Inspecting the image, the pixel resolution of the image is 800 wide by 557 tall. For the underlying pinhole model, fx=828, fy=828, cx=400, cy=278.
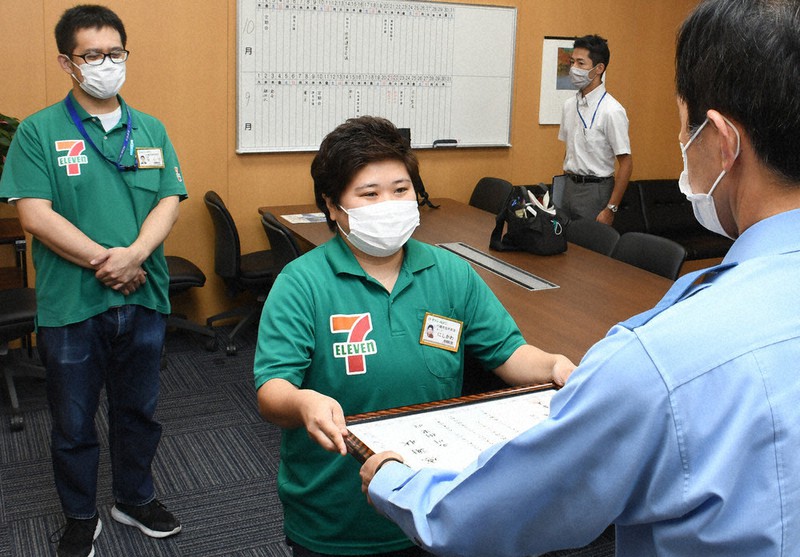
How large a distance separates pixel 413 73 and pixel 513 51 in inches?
32.5

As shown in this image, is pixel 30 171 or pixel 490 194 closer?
pixel 30 171

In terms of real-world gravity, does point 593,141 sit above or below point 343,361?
above

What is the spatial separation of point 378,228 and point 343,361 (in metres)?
0.32

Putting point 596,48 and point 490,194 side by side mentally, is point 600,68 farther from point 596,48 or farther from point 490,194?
point 490,194

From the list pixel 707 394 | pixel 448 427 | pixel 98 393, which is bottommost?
pixel 98 393

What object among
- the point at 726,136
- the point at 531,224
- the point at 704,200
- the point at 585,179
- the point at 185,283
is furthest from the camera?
the point at 585,179

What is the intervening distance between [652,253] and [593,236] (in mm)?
491

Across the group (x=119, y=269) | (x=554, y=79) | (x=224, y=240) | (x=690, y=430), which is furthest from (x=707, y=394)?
(x=554, y=79)

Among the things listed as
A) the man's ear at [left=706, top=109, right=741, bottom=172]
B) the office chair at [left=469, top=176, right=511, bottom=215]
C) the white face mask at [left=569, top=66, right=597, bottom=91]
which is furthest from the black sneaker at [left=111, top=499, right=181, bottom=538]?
the white face mask at [left=569, top=66, right=597, bottom=91]

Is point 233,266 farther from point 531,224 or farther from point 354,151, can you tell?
point 354,151

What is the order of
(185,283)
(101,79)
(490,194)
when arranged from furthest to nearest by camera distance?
(490,194), (185,283), (101,79)

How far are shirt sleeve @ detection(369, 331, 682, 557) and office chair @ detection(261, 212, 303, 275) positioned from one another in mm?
3171

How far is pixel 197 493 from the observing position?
339 cm

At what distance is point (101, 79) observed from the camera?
283 cm
